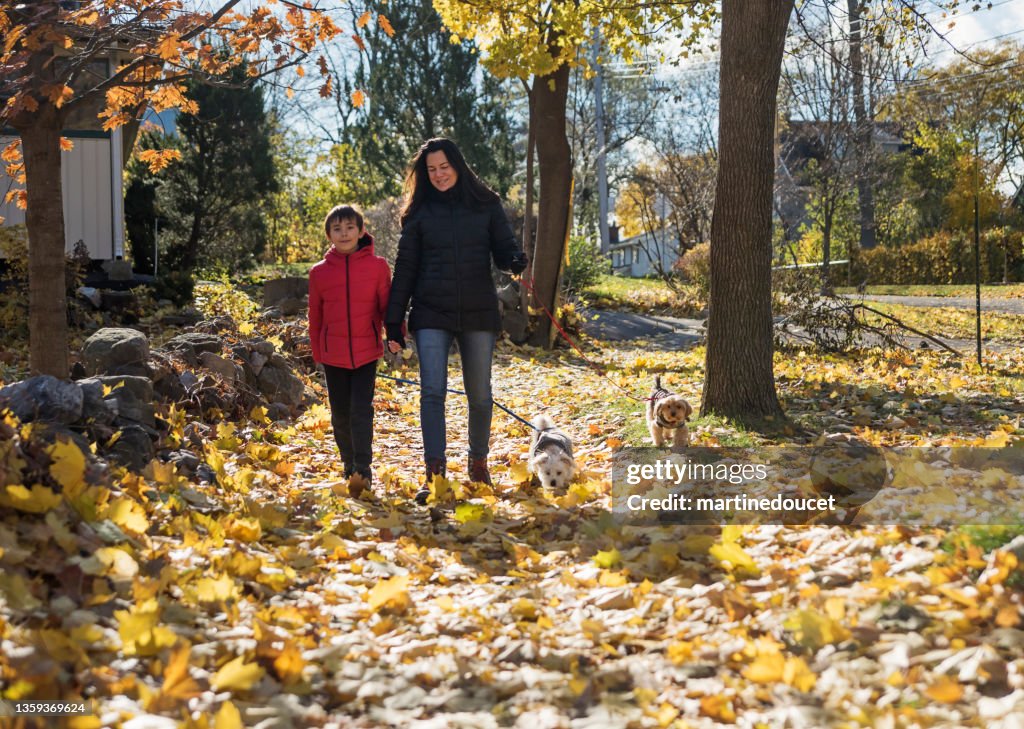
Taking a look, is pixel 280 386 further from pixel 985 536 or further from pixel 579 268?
pixel 579 268

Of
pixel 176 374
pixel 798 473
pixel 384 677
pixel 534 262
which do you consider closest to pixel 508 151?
pixel 534 262

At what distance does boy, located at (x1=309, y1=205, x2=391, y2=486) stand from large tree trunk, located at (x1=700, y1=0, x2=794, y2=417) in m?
2.65

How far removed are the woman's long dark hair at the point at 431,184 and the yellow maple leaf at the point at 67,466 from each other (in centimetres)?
230

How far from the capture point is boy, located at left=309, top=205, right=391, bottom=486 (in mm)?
5250

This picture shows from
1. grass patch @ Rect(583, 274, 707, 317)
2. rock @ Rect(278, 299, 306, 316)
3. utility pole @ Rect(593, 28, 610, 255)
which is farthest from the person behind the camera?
utility pole @ Rect(593, 28, 610, 255)

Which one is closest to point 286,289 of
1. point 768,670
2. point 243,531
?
point 243,531

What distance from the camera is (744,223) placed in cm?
661

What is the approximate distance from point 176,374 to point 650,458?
Result: 3.62 m

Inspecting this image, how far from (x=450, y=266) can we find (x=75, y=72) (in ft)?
9.38

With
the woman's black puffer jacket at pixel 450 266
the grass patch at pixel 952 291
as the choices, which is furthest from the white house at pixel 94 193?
the grass patch at pixel 952 291

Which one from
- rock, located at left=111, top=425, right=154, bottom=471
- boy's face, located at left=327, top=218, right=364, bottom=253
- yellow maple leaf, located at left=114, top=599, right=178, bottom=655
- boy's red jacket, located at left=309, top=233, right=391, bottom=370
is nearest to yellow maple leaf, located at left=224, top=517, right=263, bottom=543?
rock, located at left=111, top=425, right=154, bottom=471

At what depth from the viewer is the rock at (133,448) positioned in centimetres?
471

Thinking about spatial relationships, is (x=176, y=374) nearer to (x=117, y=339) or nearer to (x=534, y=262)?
(x=117, y=339)

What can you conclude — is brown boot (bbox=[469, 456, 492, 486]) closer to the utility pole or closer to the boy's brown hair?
the boy's brown hair
